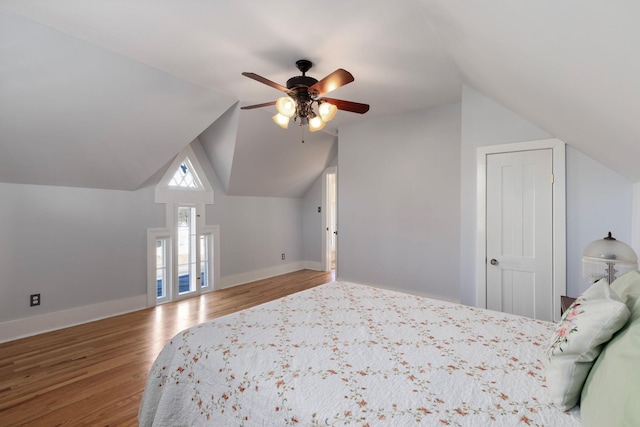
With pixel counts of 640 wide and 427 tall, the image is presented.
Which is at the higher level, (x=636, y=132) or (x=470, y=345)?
(x=636, y=132)

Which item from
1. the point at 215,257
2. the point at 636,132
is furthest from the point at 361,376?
the point at 215,257

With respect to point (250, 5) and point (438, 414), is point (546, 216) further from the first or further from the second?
point (250, 5)

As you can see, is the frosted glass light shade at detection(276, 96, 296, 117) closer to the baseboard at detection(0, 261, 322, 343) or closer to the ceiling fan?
the ceiling fan

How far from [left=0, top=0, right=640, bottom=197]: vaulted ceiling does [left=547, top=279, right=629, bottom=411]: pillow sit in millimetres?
677

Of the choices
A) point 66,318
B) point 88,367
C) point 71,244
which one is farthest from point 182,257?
point 88,367

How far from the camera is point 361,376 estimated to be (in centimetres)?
125

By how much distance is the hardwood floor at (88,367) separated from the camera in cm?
204

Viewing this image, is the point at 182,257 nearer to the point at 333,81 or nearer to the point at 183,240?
the point at 183,240

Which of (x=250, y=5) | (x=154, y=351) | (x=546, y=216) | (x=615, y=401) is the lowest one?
(x=154, y=351)

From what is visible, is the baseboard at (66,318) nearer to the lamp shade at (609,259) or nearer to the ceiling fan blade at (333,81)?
the ceiling fan blade at (333,81)

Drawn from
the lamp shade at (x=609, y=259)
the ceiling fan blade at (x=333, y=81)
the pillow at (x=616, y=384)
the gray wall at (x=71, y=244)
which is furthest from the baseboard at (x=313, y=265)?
the pillow at (x=616, y=384)

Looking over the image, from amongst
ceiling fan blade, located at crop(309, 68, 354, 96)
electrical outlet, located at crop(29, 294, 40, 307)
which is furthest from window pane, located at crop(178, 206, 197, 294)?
ceiling fan blade, located at crop(309, 68, 354, 96)

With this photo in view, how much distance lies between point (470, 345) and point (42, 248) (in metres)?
4.06

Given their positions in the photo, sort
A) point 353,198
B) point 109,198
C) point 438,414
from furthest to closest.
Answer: point 353,198
point 109,198
point 438,414
